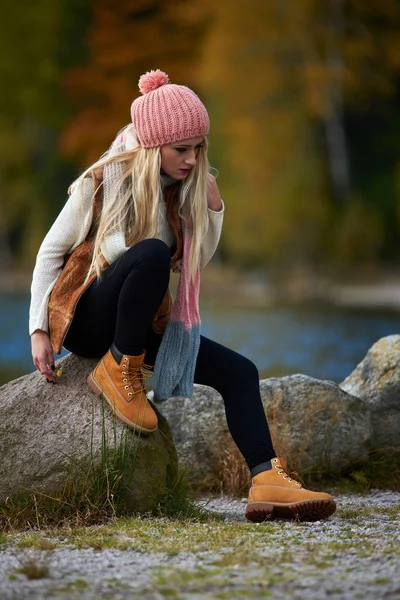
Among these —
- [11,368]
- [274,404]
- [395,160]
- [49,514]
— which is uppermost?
[395,160]

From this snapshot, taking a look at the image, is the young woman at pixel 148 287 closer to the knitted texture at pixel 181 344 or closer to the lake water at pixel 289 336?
the knitted texture at pixel 181 344

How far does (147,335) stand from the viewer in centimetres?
402

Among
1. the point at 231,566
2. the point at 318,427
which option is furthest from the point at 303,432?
the point at 231,566

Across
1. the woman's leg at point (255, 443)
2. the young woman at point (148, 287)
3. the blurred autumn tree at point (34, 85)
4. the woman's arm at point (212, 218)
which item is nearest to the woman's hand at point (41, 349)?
the young woman at point (148, 287)

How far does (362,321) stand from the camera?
578 inches

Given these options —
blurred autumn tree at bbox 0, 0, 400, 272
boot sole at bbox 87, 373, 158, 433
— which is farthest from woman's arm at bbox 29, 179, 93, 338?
blurred autumn tree at bbox 0, 0, 400, 272

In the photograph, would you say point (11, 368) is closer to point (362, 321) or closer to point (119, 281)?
point (362, 321)

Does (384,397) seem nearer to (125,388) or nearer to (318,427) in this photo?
(318,427)

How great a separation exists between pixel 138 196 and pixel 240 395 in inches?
30.0

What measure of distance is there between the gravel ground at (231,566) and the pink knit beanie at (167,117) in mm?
1275

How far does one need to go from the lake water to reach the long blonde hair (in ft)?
15.1

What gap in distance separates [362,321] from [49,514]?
1127 centimetres

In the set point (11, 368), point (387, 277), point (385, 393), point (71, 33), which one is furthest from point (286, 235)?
point (385, 393)

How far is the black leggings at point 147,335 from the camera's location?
3697 mm
